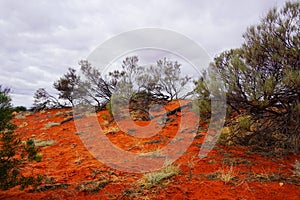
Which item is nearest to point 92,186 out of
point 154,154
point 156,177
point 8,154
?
point 156,177

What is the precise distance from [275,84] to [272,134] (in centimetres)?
140

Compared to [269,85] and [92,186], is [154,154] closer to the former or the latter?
[92,186]

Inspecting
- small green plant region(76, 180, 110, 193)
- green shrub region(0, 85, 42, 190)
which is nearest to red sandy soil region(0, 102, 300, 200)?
small green plant region(76, 180, 110, 193)

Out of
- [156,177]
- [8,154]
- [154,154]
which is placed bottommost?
[156,177]

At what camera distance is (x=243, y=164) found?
467 centimetres

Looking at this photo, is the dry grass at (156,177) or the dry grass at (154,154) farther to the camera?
the dry grass at (154,154)

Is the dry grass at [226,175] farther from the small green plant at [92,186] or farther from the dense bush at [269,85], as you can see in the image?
the small green plant at [92,186]

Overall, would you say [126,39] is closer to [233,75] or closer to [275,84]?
[233,75]

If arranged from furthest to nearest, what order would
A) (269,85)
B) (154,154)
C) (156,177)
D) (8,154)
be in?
(154,154) < (269,85) < (156,177) < (8,154)

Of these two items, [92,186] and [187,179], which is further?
[187,179]

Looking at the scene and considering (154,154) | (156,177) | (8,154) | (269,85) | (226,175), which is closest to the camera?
(8,154)

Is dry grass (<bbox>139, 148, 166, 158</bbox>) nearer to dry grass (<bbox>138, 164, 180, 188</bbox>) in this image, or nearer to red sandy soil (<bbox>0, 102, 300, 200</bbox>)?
red sandy soil (<bbox>0, 102, 300, 200</bbox>)

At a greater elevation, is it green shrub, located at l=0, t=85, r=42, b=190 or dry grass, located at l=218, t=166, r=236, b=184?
green shrub, located at l=0, t=85, r=42, b=190

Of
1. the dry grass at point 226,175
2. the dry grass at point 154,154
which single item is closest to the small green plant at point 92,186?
the dry grass at point 154,154
